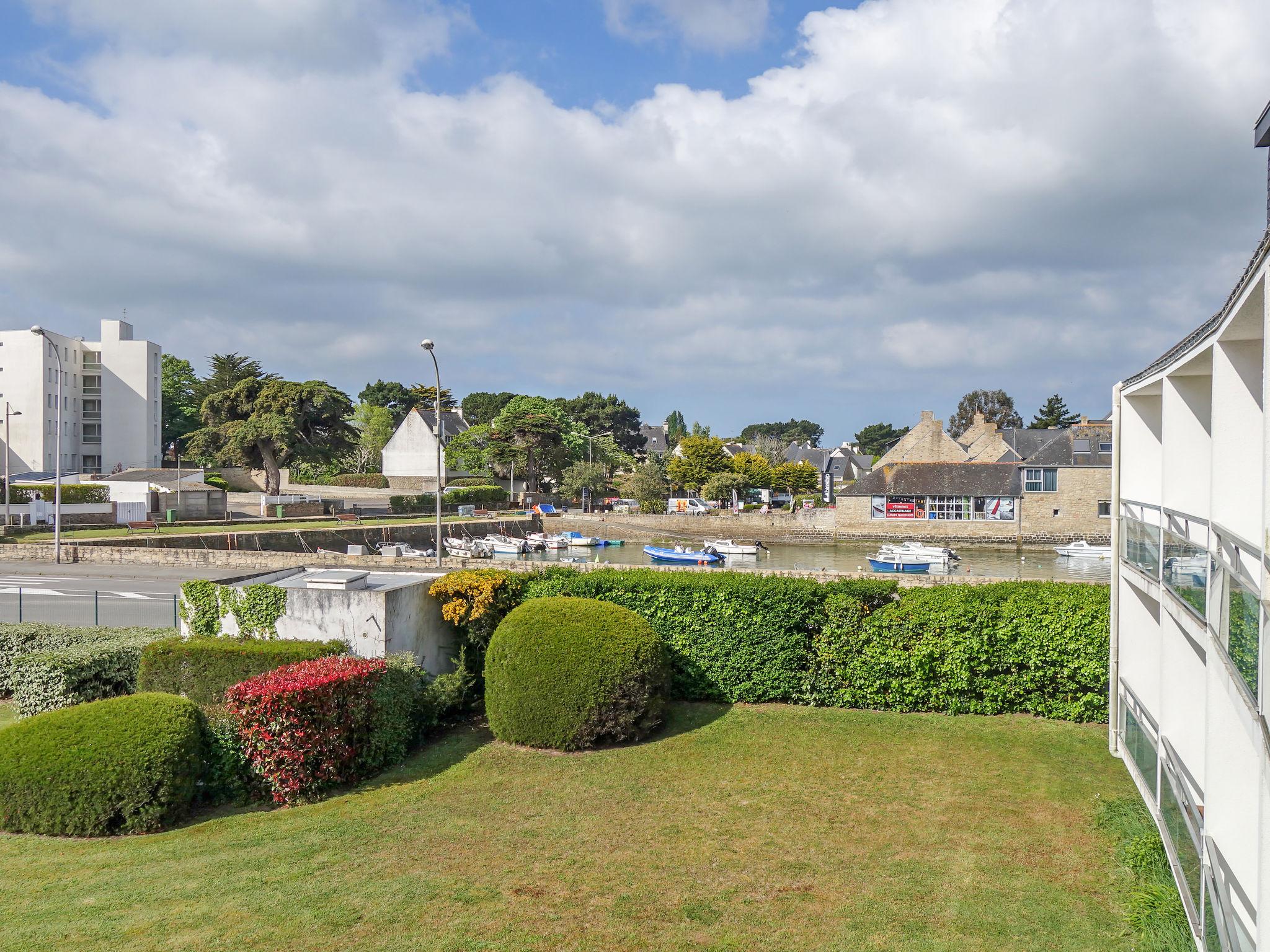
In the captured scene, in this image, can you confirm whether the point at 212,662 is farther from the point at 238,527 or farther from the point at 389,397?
the point at 389,397

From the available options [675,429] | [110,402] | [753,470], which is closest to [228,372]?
[110,402]

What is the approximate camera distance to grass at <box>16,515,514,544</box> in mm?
40844

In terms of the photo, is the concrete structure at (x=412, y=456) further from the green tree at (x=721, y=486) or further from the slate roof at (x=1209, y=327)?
the slate roof at (x=1209, y=327)

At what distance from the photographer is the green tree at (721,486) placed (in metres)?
85.2

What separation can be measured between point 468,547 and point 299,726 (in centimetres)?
4400

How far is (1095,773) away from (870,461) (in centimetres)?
11529

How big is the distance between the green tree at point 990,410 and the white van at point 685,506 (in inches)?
2408

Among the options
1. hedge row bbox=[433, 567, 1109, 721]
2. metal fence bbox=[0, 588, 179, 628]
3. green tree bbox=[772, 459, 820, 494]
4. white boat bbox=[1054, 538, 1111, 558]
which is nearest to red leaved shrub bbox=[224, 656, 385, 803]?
hedge row bbox=[433, 567, 1109, 721]

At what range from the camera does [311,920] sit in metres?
7.12

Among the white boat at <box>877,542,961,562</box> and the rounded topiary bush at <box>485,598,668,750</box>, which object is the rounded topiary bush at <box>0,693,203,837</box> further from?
the white boat at <box>877,542,961,562</box>

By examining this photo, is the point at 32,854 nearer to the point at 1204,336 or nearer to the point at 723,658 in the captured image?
the point at 723,658

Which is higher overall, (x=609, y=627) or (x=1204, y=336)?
(x=1204, y=336)

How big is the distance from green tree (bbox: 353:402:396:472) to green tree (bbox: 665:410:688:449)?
65864 mm

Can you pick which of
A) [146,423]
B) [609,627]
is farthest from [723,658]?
[146,423]
